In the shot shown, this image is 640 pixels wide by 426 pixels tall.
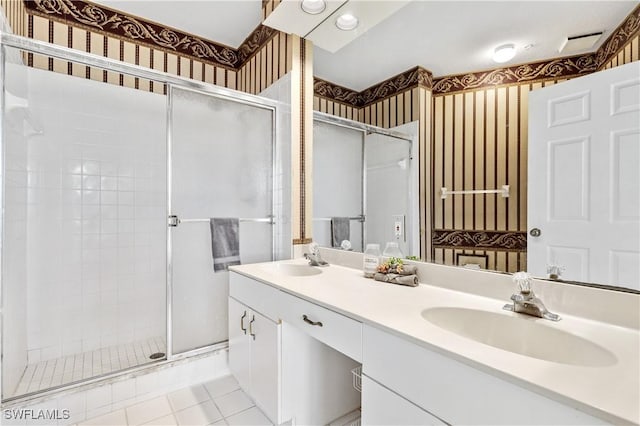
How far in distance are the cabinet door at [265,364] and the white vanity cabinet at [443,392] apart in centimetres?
59

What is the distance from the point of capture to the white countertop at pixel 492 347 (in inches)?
21.5

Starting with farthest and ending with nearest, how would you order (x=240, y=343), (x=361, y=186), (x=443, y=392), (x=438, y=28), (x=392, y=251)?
(x=361, y=186), (x=240, y=343), (x=392, y=251), (x=438, y=28), (x=443, y=392)

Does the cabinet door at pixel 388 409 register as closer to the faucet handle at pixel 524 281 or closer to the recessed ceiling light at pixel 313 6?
the faucet handle at pixel 524 281

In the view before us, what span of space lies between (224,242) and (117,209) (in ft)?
3.67

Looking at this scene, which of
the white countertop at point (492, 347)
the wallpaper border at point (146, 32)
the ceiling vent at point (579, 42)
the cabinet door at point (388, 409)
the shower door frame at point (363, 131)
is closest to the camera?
the white countertop at point (492, 347)

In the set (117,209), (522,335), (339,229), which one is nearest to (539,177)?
(522,335)

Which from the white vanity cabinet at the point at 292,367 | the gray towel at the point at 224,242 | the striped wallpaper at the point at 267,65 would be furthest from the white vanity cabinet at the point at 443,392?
the striped wallpaper at the point at 267,65

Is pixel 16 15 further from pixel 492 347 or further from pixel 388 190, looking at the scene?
pixel 492 347

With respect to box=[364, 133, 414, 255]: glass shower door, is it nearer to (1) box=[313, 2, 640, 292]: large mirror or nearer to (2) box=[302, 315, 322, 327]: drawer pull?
(1) box=[313, 2, 640, 292]: large mirror

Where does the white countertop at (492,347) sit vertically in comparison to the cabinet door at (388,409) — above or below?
above

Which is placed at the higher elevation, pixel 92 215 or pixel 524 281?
pixel 92 215

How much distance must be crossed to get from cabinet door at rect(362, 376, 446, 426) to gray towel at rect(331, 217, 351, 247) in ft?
3.49

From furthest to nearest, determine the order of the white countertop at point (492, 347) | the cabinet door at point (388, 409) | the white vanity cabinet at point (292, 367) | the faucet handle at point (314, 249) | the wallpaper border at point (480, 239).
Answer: the faucet handle at point (314, 249)
the white vanity cabinet at point (292, 367)
the wallpaper border at point (480, 239)
the cabinet door at point (388, 409)
the white countertop at point (492, 347)

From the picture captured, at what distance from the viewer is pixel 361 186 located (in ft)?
6.05
